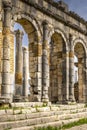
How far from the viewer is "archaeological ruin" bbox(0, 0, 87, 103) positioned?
15.0m

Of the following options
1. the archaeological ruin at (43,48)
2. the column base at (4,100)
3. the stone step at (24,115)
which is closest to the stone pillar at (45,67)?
the archaeological ruin at (43,48)

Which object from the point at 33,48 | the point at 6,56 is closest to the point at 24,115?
the point at 6,56

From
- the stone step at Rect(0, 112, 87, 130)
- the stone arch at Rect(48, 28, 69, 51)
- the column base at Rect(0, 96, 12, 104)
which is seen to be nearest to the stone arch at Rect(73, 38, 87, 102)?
the stone arch at Rect(48, 28, 69, 51)

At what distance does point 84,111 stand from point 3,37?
6.51 metres

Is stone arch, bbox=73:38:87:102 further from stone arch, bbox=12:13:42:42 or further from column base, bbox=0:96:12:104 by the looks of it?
column base, bbox=0:96:12:104

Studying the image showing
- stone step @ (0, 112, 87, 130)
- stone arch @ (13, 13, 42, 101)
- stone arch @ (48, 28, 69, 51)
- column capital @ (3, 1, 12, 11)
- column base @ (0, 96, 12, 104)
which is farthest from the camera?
stone arch @ (48, 28, 69, 51)

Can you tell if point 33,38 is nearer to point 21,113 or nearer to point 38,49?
point 38,49

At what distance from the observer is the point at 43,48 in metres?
17.8

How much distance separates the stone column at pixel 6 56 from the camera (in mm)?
14500

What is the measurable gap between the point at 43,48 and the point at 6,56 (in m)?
3.77

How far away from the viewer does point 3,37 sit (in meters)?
14.9

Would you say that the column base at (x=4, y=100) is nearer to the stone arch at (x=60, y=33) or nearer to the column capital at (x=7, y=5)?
the column capital at (x=7, y=5)

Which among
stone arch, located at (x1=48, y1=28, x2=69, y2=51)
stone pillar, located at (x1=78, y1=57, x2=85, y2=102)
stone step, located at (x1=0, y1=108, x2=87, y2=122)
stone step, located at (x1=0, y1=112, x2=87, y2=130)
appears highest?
stone arch, located at (x1=48, y1=28, x2=69, y2=51)

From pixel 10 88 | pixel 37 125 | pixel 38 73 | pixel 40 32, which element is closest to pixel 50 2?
pixel 40 32
